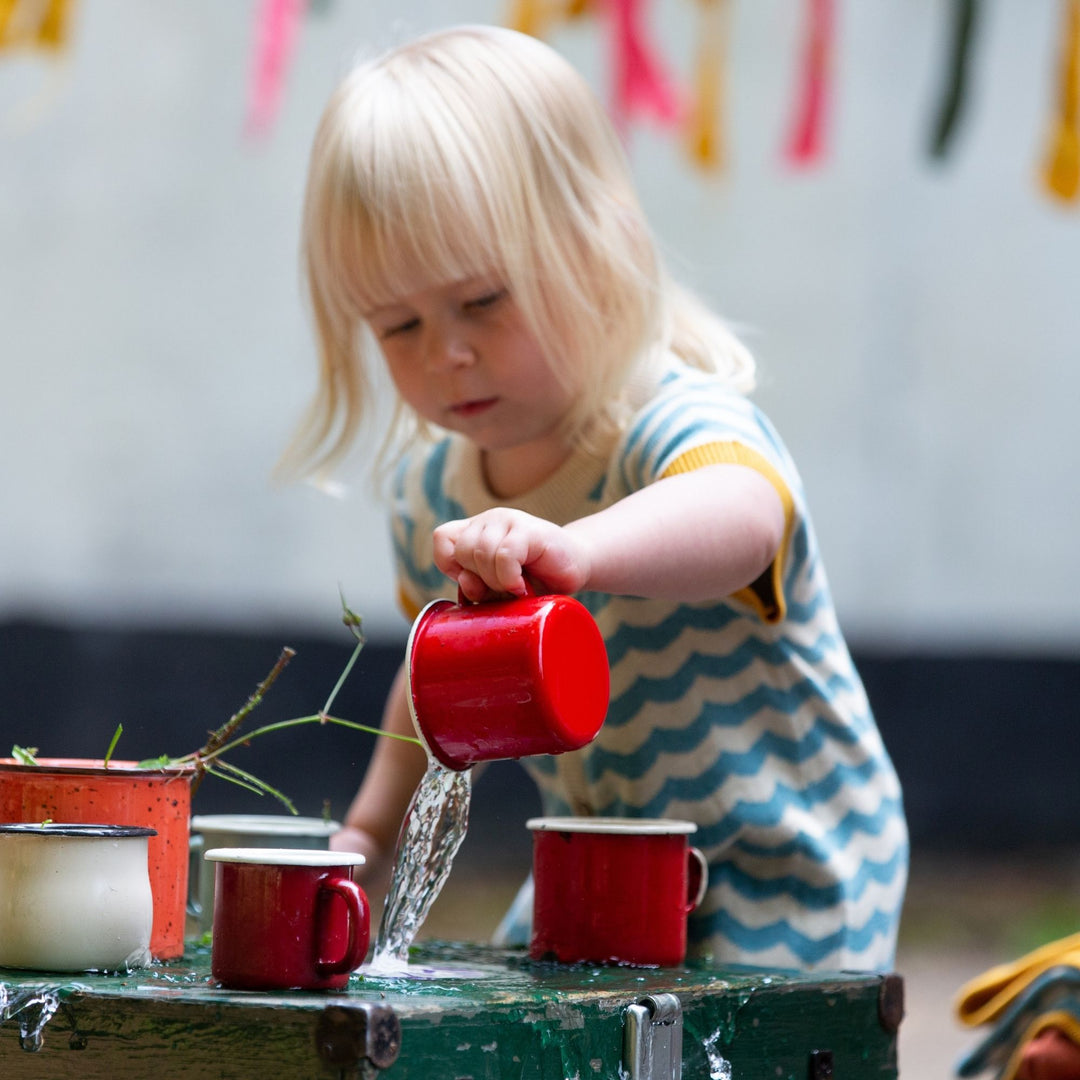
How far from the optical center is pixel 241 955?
712 mm

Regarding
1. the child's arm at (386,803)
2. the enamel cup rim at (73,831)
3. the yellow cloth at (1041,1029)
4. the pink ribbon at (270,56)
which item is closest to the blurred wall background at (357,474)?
the pink ribbon at (270,56)

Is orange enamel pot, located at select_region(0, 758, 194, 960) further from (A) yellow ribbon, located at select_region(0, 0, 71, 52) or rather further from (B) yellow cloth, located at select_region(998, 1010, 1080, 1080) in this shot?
(A) yellow ribbon, located at select_region(0, 0, 71, 52)

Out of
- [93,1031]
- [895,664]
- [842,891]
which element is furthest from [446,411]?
[895,664]

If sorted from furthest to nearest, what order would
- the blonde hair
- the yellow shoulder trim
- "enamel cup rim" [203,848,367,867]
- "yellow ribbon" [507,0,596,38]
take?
1. "yellow ribbon" [507,0,596,38]
2. the blonde hair
3. the yellow shoulder trim
4. "enamel cup rim" [203,848,367,867]

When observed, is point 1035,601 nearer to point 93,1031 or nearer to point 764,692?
point 764,692

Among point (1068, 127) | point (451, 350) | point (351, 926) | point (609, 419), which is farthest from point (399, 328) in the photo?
point (1068, 127)

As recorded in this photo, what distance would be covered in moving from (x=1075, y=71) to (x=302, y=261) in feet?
7.63

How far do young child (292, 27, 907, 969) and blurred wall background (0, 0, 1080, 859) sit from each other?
1.55 metres

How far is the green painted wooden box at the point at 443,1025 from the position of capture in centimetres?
64

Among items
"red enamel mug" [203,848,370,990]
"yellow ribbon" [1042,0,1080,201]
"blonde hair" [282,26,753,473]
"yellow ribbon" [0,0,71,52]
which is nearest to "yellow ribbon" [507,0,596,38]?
"yellow ribbon" [0,0,71,52]

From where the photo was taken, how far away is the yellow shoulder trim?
3.17 feet

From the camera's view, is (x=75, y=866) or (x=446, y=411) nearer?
(x=75, y=866)

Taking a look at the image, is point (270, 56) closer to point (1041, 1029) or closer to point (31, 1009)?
point (1041, 1029)

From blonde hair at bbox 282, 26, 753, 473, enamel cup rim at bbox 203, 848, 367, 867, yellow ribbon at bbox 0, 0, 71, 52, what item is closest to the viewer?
enamel cup rim at bbox 203, 848, 367, 867
